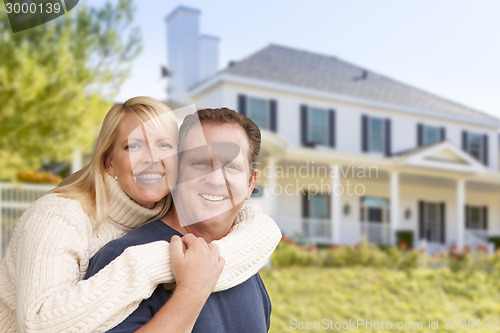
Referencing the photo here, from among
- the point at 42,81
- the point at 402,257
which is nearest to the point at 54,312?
the point at 42,81

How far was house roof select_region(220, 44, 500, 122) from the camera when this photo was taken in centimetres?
1505

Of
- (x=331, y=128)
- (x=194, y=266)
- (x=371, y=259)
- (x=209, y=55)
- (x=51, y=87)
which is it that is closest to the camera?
(x=194, y=266)

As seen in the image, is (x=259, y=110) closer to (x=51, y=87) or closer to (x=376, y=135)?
(x=376, y=135)

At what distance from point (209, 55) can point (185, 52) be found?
0.73m

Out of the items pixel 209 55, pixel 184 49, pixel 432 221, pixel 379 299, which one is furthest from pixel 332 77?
pixel 379 299

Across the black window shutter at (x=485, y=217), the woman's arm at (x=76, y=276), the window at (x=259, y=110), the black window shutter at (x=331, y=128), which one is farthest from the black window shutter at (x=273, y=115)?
the woman's arm at (x=76, y=276)

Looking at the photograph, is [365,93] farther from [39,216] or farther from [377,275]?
[39,216]

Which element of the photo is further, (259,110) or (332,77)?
(332,77)

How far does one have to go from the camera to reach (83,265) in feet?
4.69

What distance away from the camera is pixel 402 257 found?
37.1ft

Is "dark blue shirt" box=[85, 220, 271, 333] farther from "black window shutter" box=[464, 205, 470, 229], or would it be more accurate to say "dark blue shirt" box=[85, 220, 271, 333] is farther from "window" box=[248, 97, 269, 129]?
"black window shutter" box=[464, 205, 470, 229]

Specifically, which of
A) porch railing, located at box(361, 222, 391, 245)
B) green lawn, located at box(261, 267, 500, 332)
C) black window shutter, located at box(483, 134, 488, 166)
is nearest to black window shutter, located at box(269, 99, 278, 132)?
porch railing, located at box(361, 222, 391, 245)

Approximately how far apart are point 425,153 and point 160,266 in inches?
588

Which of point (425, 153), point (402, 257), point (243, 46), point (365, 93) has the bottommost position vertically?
point (402, 257)
